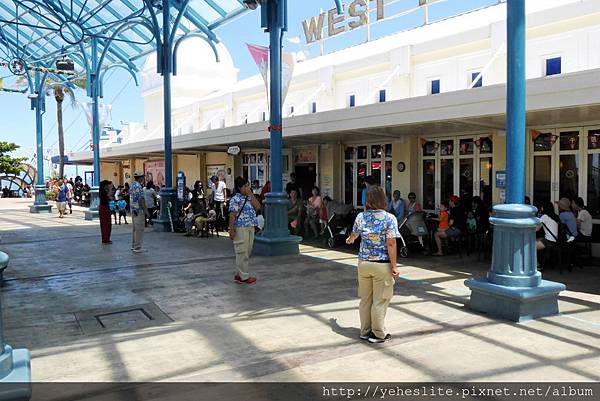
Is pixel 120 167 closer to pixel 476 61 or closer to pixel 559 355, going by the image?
pixel 476 61

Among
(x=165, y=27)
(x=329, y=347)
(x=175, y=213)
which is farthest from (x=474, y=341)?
(x=165, y=27)

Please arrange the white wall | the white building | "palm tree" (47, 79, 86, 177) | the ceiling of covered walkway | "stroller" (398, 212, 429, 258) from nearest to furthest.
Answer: the ceiling of covered walkway → the white building → "stroller" (398, 212, 429, 258) → the white wall → "palm tree" (47, 79, 86, 177)

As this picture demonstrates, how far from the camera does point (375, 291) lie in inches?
183

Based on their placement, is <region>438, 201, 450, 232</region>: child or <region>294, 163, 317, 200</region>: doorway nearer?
<region>438, 201, 450, 232</region>: child

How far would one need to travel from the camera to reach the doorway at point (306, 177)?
15.1 meters

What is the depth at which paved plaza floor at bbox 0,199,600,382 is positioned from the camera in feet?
13.3

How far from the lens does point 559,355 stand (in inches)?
167

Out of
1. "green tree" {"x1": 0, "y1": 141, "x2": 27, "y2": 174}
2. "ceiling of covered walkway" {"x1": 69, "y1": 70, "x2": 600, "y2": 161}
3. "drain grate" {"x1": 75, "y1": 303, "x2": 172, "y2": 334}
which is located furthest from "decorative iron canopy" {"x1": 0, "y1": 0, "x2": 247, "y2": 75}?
"green tree" {"x1": 0, "y1": 141, "x2": 27, "y2": 174}

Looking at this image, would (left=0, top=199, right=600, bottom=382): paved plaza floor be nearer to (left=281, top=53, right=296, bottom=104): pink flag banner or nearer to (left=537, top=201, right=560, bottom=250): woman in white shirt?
(left=537, top=201, right=560, bottom=250): woman in white shirt

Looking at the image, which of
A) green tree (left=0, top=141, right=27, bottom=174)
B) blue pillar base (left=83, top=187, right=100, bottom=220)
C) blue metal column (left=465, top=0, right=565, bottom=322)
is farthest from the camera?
green tree (left=0, top=141, right=27, bottom=174)

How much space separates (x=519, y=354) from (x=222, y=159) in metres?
16.4

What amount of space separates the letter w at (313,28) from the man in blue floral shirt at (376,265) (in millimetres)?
16411

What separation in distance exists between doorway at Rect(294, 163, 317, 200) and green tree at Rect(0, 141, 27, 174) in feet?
111

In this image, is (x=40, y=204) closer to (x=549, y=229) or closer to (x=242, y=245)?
(x=242, y=245)
